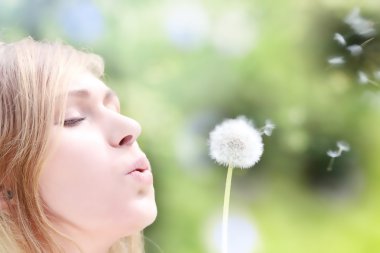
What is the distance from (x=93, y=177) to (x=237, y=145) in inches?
10.8

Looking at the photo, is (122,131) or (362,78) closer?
(122,131)

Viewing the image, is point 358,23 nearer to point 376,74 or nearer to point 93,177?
point 376,74

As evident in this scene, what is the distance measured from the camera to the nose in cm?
78

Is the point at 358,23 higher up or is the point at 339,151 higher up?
the point at 358,23

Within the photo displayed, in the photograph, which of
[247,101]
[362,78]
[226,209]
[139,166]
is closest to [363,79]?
[362,78]

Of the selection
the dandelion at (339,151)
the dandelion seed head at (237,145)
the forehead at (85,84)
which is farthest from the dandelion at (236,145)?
the forehead at (85,84)

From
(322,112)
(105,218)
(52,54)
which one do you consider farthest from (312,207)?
(52,54)

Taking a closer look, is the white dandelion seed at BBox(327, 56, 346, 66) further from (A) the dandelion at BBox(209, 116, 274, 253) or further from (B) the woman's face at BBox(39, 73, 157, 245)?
(B) the woman's face at BBox(39, 73, 157, 245)

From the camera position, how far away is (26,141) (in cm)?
75

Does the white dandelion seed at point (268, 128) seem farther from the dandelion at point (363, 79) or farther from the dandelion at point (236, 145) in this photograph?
the dandelion at point (363, 79)

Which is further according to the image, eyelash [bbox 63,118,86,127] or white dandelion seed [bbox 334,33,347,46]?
white dandelion seed [bbox 334,33,347,46]

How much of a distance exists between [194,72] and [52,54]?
34 centimetres

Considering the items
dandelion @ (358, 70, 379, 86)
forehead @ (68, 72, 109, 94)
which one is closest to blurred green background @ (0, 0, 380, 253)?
dandelion @ (358, 70, 379, 86)

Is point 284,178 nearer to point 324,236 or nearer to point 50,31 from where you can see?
point 324,236
